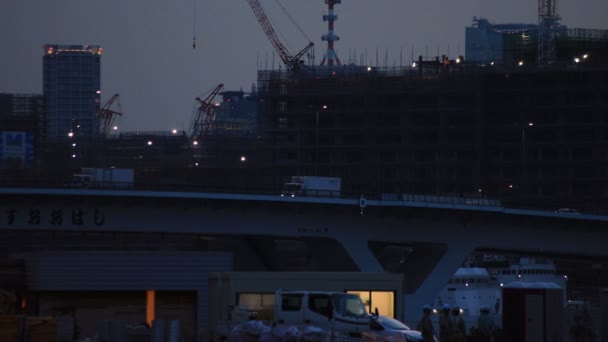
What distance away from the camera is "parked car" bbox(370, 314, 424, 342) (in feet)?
108

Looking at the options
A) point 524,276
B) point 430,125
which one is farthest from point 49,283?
point 430,125

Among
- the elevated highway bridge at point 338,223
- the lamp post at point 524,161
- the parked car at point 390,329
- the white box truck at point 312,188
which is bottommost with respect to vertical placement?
the parked car at point 390,329

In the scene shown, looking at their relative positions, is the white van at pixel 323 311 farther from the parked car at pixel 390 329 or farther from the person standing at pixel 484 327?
the person standing at pixel 484 327

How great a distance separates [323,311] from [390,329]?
188 centimetres

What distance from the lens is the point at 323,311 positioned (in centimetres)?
3403

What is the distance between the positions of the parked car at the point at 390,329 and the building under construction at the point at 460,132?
293ft

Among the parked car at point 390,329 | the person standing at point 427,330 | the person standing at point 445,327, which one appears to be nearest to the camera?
the person standing at point 445,327

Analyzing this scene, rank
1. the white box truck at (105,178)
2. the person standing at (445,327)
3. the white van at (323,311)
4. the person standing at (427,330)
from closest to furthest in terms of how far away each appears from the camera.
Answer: the person standing at (445,327), the person standing at (427,330), the white van at (323,311), the white box truck at (105,178)

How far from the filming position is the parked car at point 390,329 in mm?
32812

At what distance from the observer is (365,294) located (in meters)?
39.9

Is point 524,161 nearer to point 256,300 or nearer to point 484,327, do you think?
point 256,300

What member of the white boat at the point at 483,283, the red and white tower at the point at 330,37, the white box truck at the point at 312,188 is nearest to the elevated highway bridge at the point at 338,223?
the white box truck at the point at 312,188

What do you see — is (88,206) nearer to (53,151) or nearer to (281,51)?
(281,51)

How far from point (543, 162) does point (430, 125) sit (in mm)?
12021
